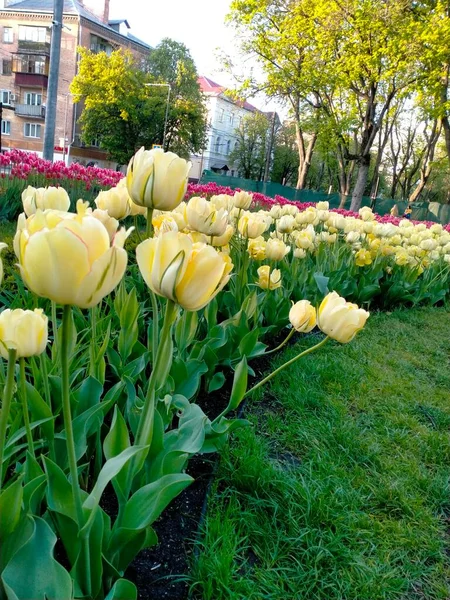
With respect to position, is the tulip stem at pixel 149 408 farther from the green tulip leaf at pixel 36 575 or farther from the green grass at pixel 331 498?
the green grass at pixel 331 498

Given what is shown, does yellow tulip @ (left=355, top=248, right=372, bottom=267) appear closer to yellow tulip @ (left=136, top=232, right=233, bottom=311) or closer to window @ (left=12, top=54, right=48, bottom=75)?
yellow tulip @ (left=136, top=232, right=233, bottom=311)

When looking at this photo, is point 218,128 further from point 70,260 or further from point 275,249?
point 70,260

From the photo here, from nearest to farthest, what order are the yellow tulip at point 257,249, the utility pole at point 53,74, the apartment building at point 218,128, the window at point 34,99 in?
the yellow tulip at point 257,249, the utility pole at point 53,74, the window at point 34,99, the apartment building at point 218,128

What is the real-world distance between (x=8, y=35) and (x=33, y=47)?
9.28ft

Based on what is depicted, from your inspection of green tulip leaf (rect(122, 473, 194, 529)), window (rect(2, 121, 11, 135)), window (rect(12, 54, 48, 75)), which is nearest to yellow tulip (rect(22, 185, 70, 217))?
green tulip leaf (rect(122, 473, 194, 529))

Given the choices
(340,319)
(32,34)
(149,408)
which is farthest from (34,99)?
(149,408)

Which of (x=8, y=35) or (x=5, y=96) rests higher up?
(x=8, y=35)

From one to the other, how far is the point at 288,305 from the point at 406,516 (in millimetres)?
1472

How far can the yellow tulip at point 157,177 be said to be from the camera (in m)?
1.15

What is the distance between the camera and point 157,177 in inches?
45.5

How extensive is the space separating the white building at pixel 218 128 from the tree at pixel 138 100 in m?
16.0

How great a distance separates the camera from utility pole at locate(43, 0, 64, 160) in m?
7.97

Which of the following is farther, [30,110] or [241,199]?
[30,110]

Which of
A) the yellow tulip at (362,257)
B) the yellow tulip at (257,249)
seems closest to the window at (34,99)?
the yellow tulip at (362,257)
